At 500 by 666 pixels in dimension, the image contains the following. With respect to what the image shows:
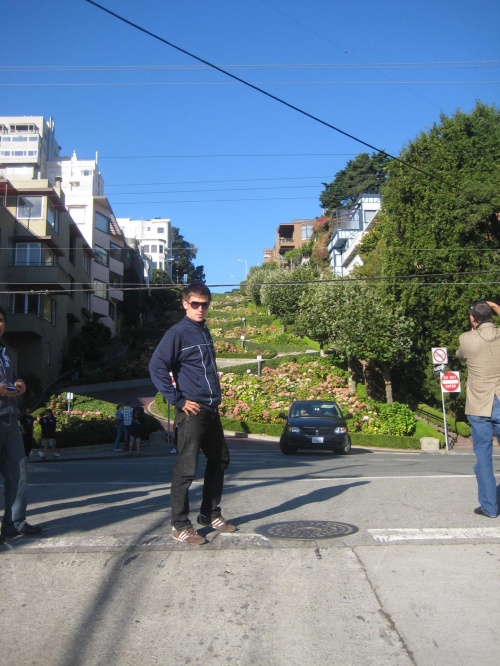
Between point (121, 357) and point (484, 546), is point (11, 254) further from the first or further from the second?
point (484, 546)

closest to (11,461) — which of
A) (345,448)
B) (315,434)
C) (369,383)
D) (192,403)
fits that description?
(192,403)

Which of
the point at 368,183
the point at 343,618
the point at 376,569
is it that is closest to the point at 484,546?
the point at 376,569

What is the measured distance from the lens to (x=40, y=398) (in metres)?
38.9

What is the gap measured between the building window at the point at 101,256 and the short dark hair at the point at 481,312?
190 feet

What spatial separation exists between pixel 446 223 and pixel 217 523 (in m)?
30.7

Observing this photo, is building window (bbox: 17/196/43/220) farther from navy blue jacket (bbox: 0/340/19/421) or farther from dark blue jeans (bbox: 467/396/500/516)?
dark blue jeans (bbox: 467/396/500/516)

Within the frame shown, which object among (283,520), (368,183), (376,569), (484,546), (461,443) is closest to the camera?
(376,569)

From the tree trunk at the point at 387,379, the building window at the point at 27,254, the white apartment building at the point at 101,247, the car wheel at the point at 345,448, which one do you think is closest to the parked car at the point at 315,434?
the car wheel at the point at 345,448

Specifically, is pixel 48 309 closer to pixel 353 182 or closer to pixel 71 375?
pixel 71 375

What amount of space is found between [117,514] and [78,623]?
255cm

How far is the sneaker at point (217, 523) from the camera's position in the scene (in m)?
5.53

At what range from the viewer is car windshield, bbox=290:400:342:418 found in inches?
847

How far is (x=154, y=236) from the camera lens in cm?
14212

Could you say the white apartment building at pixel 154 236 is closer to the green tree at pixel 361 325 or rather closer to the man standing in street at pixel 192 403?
the green tree at pixel 361 325
